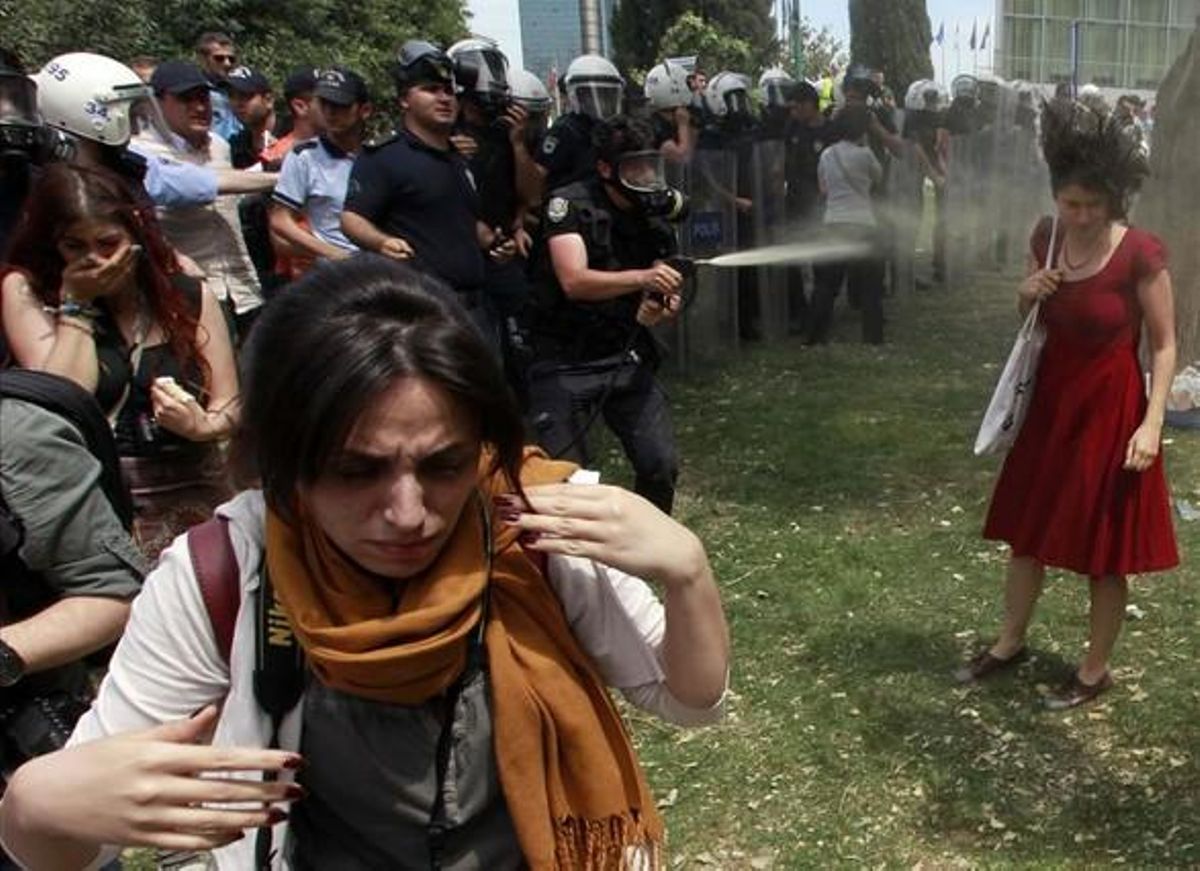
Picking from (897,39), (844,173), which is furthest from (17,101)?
(897,39)

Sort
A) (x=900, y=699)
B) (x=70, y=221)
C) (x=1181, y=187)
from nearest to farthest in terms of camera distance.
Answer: (x=70, y=221), (x=900, y=699), (x=1181, y=187)

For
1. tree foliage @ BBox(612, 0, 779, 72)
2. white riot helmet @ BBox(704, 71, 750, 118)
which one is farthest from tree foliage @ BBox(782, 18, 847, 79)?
white riot helmet @ BBox(704, 71, 750, 118)

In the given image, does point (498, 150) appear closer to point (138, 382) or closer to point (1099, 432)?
point (1099, 432)

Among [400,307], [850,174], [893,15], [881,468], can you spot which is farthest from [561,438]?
[893,15]

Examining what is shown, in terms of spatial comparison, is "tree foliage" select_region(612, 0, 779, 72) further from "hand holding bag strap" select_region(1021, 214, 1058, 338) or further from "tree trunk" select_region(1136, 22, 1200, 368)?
"hand holding bag strap" select_region(1021, 214, 1058, 338)

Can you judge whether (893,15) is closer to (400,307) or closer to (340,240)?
(340,240)

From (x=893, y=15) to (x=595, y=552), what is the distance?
126ft

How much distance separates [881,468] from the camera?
663cm

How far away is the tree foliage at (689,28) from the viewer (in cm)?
3147

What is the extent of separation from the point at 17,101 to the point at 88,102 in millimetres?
437

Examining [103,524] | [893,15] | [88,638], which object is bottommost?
[88,638]

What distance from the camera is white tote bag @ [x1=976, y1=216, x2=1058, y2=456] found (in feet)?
12.1

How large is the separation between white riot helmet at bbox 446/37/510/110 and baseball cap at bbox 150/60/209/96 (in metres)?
1.59

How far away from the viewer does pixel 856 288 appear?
10172mm
